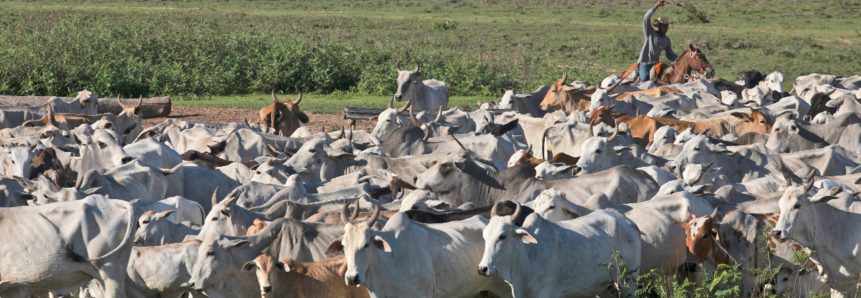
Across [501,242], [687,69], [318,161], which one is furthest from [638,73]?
[501,242]

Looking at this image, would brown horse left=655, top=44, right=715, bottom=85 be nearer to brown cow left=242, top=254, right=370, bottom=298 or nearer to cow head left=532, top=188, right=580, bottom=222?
cow head left=532, top=188, right=580, bottom=222

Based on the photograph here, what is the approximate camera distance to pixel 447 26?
1289 inches

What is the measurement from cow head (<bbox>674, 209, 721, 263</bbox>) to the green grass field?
11004 millimetres

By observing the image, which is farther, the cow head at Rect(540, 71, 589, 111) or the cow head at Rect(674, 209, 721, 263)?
the cow head at Rect(540, 71, 589, 111)

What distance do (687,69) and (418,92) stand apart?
583cm

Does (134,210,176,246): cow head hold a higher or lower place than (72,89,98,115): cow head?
higher

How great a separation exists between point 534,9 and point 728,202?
118 ft

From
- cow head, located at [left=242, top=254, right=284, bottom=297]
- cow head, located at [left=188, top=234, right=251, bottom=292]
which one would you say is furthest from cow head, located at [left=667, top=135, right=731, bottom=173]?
cow head, located at [left=188, top=234, right=251, bottom=292]

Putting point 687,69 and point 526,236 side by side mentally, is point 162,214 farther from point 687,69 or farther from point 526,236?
point 687,69

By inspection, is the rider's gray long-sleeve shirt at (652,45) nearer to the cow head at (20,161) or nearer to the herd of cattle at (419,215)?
the herd of cattle at (419,215)

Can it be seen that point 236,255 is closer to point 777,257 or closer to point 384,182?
point 384,182

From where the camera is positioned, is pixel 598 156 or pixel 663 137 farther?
pixel 663 137

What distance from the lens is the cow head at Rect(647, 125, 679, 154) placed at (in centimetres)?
1049

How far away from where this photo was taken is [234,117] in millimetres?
15484
